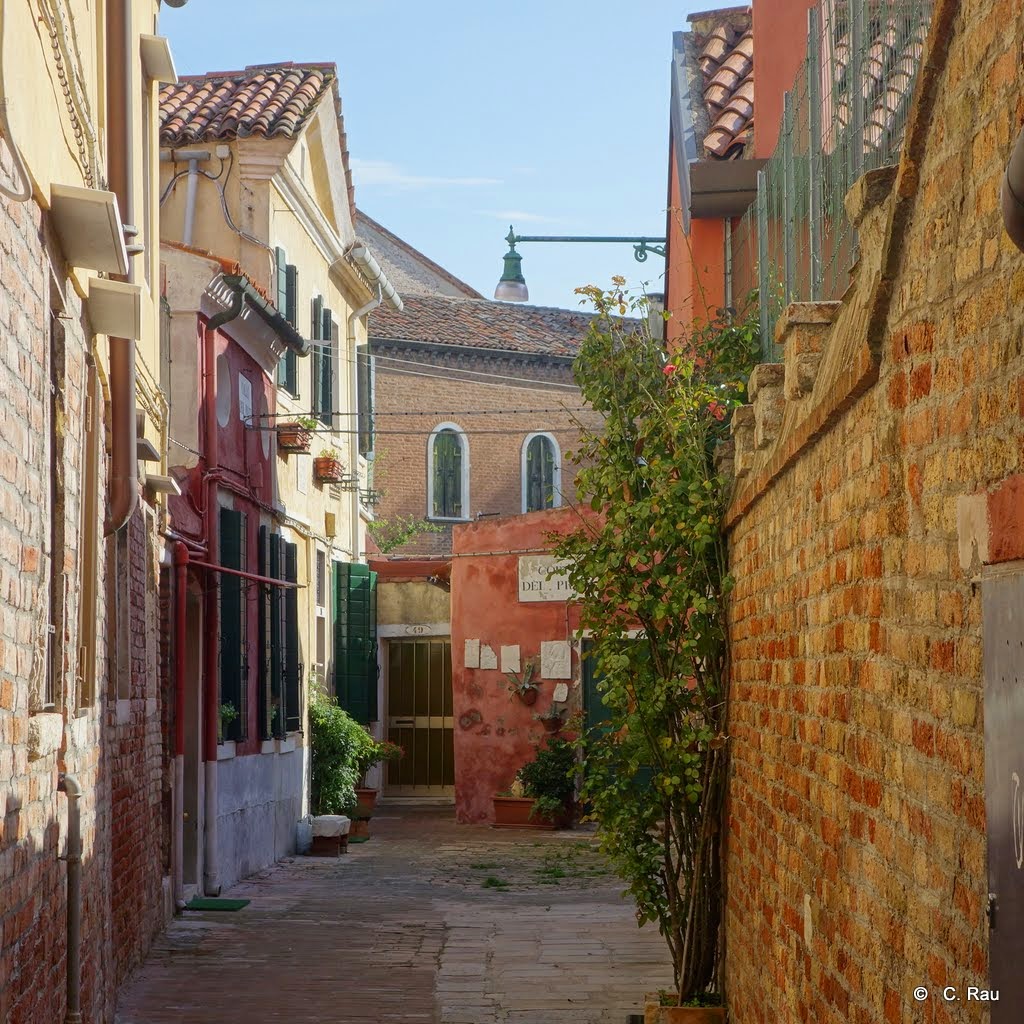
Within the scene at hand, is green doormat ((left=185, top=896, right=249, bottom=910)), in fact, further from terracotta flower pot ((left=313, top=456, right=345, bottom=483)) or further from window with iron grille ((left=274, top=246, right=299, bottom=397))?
terracotta flower pot ((left=313, top=456, right=345, bottom=483))

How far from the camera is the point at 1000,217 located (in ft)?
8.27

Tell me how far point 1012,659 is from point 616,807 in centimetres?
576

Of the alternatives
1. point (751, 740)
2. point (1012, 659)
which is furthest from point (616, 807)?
point (1012, 659)

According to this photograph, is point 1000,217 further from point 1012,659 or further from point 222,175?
point 222,175

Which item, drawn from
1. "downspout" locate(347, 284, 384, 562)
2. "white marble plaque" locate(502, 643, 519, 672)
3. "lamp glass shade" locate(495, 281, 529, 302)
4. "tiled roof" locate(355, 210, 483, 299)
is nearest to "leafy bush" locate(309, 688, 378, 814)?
"white marble plaque" locate(502, 643, 519, 672)

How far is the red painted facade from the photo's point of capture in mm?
20562

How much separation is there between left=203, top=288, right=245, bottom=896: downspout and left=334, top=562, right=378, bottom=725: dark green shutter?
770 centimetres

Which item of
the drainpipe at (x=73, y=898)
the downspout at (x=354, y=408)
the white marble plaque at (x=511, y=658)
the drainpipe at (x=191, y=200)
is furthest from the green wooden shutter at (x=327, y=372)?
the drainpipe at (x=73, y=898)

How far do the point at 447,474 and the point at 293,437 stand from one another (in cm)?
1730

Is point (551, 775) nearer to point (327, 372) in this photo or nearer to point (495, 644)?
point (495, 644)

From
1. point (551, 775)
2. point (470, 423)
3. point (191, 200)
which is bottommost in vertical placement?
point (551, 775)

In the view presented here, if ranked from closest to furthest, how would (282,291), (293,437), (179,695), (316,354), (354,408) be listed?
(179,695) → (293,437) → (282,291) → (316,354) → (354,408)

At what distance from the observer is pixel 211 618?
1350cm

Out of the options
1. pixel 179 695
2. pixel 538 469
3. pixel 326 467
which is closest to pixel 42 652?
pixel 179 695
